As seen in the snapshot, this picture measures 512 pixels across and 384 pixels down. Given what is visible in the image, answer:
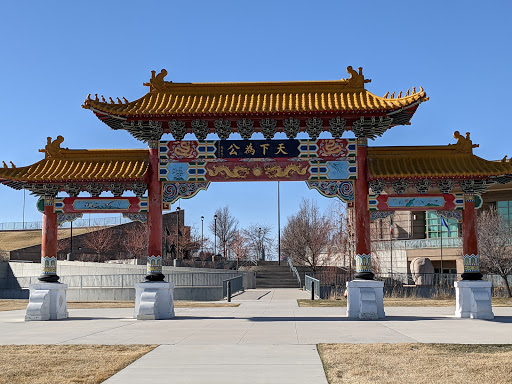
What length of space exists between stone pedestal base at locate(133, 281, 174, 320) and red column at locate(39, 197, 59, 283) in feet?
10.8

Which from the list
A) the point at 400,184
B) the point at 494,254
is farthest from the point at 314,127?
the point at 494,254

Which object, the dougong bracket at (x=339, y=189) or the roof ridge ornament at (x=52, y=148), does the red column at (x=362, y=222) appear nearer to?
the dougong bracket at (x=339, y=189)

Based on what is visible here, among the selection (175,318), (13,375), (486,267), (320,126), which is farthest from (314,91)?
(486,267)

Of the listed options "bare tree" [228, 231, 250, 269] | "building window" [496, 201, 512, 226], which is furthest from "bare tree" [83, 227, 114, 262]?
"building window" [496, 201, 512, 226]

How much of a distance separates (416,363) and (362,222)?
10175mm

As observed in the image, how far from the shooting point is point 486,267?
3762 centimetres

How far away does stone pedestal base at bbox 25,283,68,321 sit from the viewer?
2027 centimetres

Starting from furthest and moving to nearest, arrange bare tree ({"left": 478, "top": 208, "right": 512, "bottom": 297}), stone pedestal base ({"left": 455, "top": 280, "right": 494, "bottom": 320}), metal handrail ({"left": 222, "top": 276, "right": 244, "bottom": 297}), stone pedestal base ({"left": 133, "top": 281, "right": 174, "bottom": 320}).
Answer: bare tree ({"left": 478, "top": 208, "right": 512, "bottom": 297}) → metal handrail ({"left": 222, "top": 276, "right": 244, "bottom": 297}) → stone pedestal base ({"left": 133, "top": 281, "right": 174, "bottom": 320}) → stone pedestal base ({"left": 455, "top": 280, "right": 494, "bottom": 320})

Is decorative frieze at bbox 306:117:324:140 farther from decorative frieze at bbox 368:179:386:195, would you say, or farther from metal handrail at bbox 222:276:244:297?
metal handrail at bbox 222:276:244:297

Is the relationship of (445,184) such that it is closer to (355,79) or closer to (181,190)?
(355,79)

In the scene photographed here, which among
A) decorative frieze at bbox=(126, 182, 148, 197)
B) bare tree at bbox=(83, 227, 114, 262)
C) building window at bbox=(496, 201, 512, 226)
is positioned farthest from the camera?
bare tree at bbox=(83, 227, 114, 262)

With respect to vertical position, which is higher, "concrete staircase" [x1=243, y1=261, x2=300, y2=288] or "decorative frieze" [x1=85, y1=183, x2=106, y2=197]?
"decorative frieze" [x1=85, y1=183, x2=106, y2=197]

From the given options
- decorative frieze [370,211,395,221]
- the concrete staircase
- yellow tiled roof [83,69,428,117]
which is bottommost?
the concrete staircase

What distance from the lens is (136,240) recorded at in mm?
70188
